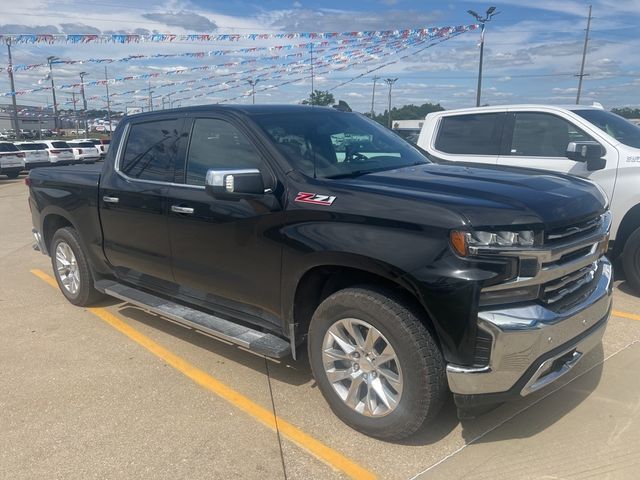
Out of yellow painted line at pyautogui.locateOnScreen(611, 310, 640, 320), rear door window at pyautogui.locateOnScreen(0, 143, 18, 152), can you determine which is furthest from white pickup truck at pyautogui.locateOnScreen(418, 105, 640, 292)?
rear door window at pyautogui.locateOnScreen(0, 143, 18, 152)

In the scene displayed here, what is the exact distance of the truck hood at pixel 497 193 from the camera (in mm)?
2709

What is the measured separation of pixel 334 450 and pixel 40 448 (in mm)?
1697

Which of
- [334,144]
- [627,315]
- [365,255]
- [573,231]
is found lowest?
[627,315]

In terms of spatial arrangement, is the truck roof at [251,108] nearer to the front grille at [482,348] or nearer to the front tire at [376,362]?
the front tire at [376,362]

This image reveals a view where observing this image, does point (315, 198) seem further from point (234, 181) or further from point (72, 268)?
point (72, 268)

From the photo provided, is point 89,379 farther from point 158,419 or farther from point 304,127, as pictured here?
point 304,127

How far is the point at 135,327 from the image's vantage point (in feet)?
16.5

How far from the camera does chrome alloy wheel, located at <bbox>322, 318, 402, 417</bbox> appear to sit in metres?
3.00

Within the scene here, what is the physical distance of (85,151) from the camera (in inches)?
1213

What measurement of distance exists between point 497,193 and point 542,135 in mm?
3845

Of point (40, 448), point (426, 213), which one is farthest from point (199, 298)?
point (426, 213)

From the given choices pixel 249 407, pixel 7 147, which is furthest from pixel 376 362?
pixel 7 147

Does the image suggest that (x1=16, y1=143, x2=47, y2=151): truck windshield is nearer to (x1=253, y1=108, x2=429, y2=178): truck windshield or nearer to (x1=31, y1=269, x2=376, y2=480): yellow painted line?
(x1=31, y1=269, x2=376, y2=480): yellow painted line

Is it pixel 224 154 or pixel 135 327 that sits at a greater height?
pixel 224 154
